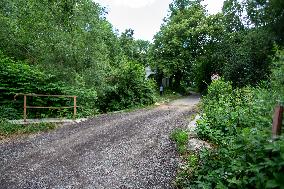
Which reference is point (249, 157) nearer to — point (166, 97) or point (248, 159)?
point (248, 159)

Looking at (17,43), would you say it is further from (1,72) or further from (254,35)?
(254,35)

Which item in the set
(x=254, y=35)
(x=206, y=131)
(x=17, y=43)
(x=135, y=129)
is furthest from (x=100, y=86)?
(x=254, y=35)

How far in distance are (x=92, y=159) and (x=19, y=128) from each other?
4.81 m

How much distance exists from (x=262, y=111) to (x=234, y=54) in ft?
74.1

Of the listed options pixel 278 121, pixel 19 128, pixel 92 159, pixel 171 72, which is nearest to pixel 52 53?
pixel 19 128

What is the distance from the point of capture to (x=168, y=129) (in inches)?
454

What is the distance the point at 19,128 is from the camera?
37.5ft

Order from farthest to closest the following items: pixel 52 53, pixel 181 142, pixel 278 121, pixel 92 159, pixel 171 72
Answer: pixel 171 72, pixel 52 53, pixel 181 142, pixel 92 159, pixel 278 121

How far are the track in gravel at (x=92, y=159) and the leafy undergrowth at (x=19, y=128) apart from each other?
21.6 inches

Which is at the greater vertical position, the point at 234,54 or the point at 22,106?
the point at 234,54

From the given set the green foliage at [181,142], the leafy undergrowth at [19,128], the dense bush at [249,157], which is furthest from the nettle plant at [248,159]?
the leafy undergrowth at [19,128]

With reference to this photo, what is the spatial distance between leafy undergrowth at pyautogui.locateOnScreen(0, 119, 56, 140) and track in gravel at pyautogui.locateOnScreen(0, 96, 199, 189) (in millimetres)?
548

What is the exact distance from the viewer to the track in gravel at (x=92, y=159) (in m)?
6.30

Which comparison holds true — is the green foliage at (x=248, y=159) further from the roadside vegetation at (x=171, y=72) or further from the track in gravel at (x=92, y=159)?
the track in gravel at (x=92, y=159)
